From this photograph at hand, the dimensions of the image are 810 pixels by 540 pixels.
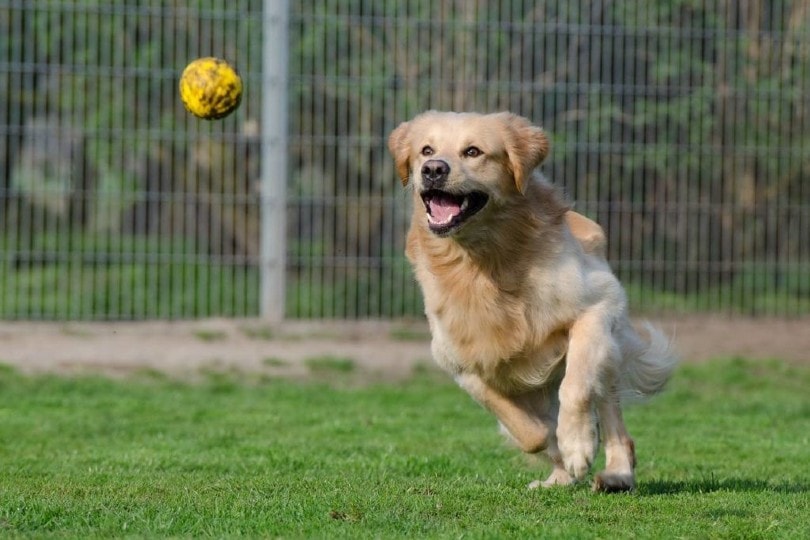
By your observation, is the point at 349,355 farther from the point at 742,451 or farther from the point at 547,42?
the point at 742,451

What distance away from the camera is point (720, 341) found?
1269 centimetres

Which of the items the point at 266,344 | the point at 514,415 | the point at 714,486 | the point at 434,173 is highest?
the point at 434,173

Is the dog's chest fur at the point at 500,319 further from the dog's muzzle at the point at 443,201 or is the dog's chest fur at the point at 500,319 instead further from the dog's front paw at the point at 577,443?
the dog's front paw at the point at 577,443

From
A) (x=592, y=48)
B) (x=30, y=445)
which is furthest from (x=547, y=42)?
(x=30, y=445)

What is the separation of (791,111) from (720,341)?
2.16 meters

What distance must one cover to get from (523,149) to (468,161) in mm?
250

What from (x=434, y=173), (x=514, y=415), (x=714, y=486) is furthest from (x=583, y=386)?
(x=434, y=173)

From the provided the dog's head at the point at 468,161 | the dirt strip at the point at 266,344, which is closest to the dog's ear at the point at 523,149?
the dog's head at the point at 468,161

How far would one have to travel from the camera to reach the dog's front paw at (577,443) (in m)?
5.62

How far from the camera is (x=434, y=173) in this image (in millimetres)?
5957

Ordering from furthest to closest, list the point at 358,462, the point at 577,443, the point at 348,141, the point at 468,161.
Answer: the point at 348,141 < the point at 358,462 < the point at 468,161 < the point at 577,443

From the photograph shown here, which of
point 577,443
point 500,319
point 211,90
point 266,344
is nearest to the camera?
point 577,443

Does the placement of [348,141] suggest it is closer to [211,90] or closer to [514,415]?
[211,90]

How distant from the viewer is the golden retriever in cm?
601
